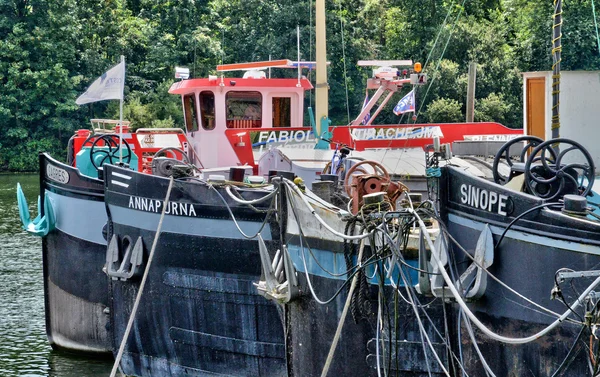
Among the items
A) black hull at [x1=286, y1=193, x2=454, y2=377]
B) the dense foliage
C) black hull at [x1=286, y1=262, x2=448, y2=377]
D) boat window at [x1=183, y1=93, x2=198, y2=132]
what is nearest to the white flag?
boat window at [x1=183, y1=93, x2=198, y2=132]

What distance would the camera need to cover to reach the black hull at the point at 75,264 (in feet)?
51.6

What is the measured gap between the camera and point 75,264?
53.6 feet

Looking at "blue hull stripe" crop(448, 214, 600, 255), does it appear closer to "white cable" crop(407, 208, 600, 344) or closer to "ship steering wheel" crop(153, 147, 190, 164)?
"white cable" crop(407, 208, 600, 344)

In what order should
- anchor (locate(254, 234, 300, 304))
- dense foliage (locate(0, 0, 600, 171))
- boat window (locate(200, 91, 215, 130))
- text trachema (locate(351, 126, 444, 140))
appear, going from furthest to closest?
dense foliage (locate(0, 0, 600, 171)), text trachema (locate(351, 126, 444, 140)), boat window (locate(200, 91, 215, 130)), anchor (locate(254, 234, 300, 304))

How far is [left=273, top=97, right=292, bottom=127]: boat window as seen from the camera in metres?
19.0

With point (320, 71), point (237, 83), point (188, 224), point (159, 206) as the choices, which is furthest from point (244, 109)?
point (188, 224)

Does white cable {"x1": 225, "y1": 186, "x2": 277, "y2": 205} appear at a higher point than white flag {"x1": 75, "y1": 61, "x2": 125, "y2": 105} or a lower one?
lower

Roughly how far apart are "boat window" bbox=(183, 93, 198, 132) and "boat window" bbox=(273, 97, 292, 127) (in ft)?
4.82

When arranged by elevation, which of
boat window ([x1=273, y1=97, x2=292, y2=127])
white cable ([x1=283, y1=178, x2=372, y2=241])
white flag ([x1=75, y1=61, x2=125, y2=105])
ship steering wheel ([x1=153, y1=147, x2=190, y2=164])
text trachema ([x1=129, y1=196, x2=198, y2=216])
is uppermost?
white flag ([x1=75, y1=61, x2=125, y2=105])

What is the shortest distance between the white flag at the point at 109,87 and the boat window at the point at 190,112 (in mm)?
2646

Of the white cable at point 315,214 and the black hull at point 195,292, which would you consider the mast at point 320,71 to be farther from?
the white cable at point 315,214

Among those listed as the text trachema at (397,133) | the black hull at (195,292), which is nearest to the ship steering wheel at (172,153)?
the black hull at (195,292)

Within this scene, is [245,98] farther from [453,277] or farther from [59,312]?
[453,277]

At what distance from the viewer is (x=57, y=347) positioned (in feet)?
55.9
